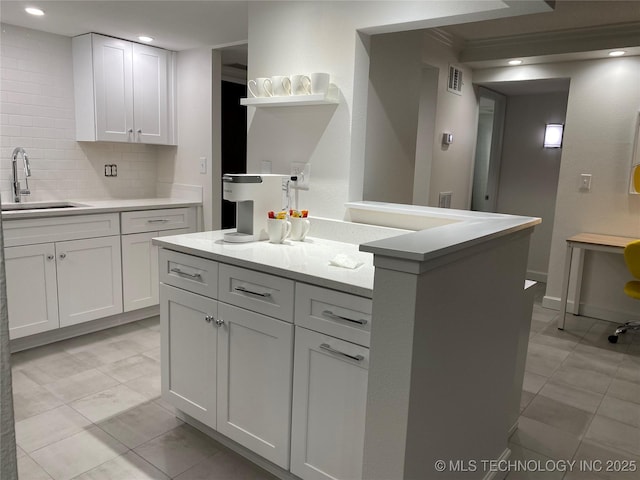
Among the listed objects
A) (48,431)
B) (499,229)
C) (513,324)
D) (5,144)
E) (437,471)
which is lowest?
(48,431)

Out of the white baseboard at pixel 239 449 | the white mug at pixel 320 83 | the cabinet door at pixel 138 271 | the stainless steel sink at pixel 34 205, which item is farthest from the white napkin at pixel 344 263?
the stainless steel sink at pixel 34 205

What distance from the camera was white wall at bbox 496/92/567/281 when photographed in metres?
5.68

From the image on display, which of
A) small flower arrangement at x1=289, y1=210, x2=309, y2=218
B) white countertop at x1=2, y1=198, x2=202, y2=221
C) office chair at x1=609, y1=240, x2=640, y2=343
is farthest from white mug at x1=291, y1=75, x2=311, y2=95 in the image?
office chair at x1=609, y1=240, x2=640, y2=343

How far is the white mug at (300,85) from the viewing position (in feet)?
8.29

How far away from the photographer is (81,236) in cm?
334

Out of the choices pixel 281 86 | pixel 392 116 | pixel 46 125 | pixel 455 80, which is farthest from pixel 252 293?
pixel 455 80

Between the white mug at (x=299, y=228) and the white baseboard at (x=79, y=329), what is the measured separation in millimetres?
1990

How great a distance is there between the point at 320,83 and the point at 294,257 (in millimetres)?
Result: 978

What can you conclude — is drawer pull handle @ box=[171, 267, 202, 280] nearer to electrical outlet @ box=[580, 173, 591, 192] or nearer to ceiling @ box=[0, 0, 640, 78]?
ceiling @ box=[0, 0, 640, 78]

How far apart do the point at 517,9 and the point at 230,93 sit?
4.01 metres

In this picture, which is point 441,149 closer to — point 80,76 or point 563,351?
point 563,351

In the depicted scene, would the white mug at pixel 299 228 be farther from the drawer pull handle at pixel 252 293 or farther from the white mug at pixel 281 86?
the white mug at pixel 281 86

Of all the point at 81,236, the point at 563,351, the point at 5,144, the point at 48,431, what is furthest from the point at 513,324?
the point at 5,144

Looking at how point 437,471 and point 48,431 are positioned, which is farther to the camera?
point 48,431
